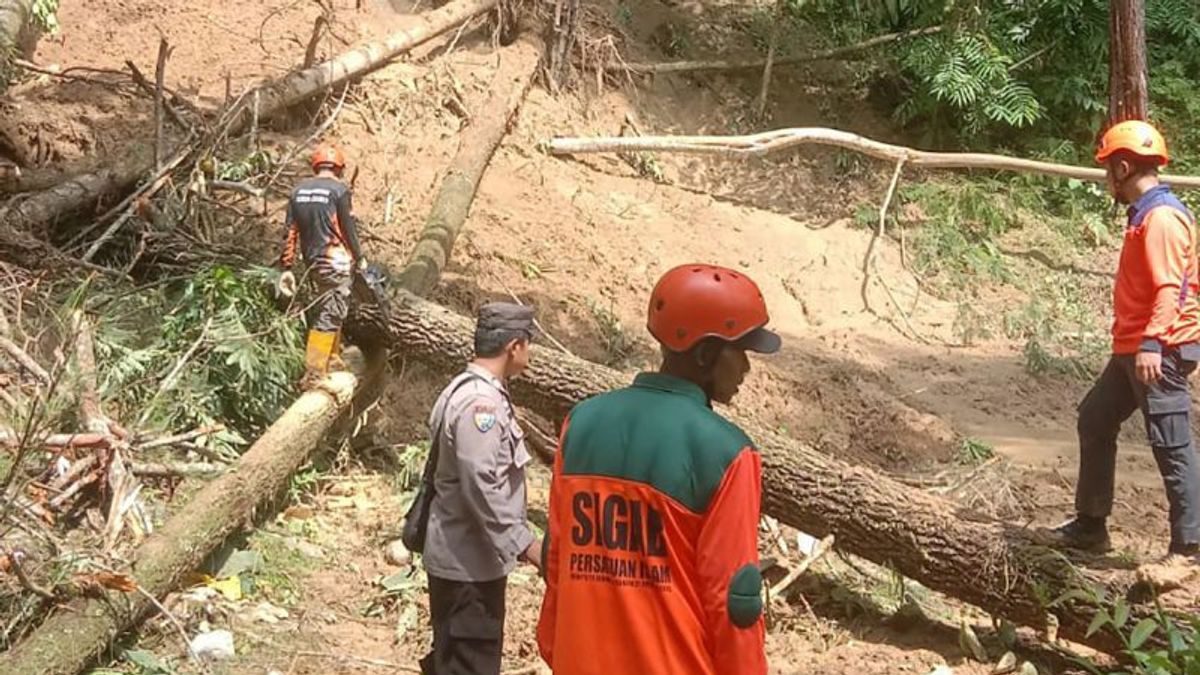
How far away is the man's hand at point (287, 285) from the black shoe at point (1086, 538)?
4.61 meters

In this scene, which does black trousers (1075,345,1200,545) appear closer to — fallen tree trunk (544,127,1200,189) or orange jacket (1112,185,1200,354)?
orange jacket (1112,185,1200,354)

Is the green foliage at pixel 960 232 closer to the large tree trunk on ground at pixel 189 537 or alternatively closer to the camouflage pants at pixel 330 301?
the camouflage pants at pixel 330 301

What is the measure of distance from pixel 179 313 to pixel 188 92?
373 cm

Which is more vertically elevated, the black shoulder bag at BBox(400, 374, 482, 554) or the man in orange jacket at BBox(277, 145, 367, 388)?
the man in orange jacket at BBox(277, 145, 367, 388)

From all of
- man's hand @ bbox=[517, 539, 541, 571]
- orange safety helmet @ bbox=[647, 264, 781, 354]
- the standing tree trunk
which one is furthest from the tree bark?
the standing tree trunk

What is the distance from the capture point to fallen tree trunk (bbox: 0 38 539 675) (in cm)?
450

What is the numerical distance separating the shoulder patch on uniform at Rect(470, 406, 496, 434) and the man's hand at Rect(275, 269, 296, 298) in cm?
376

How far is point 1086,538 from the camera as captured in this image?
211 inches

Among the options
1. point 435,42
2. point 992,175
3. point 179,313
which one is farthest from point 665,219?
point 179,313

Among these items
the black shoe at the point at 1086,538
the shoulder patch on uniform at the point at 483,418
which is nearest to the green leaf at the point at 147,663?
the shoulder patch on uniform at the point at 483,418

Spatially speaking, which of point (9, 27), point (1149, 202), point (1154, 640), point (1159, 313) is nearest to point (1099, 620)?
point (1154, 640)

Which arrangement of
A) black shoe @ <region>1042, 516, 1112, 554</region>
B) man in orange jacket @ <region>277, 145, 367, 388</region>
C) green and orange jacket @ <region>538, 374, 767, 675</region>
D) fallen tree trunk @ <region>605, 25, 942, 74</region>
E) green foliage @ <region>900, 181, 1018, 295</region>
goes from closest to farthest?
green and orange jacket @ <region>538, 374, 767, 675</region> < black shoe @ <region>1042, 516, 1112, 554</region> < man in orange jacket @ <region>277, 145, 367, 388</region> < green foliage @ <region>900, 181, 1018, 295</region> < fallen tree trunk @ <region>605, 25, 942, 74</region>

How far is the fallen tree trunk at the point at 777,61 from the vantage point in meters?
12.4

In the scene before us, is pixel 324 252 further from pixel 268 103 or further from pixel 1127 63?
pixel 1127 63
